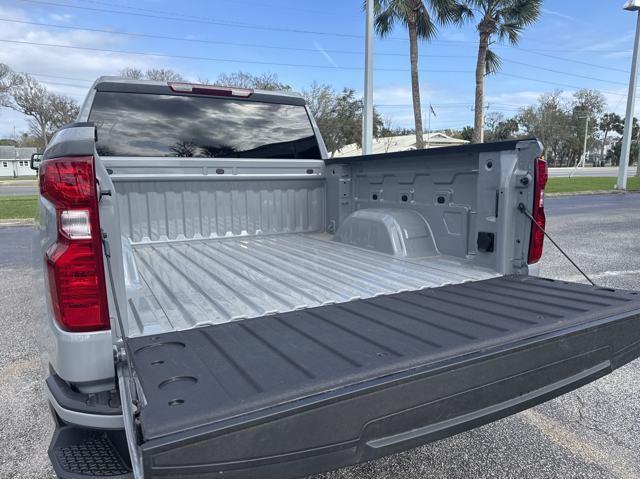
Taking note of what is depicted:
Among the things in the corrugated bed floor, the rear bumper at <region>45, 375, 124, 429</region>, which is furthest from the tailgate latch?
the rear bumper at <region>45, 375, 124, 429</region>

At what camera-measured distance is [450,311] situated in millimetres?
2152

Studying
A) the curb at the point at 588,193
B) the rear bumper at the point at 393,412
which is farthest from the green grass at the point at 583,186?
the rear bumper at the point at 393,412

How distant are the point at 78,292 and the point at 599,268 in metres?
7.33

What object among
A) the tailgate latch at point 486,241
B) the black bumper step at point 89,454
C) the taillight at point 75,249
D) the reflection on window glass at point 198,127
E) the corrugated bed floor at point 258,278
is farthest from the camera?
the reflection on window glass at point 198,127

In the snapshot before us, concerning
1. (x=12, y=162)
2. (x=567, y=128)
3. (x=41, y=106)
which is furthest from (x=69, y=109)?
(x=567, y=128)

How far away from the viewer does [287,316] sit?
213 centimetres

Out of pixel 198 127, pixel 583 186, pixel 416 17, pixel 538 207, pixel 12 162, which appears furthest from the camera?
pixel 12 162

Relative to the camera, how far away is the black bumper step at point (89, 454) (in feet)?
4.80

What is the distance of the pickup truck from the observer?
1.35 m

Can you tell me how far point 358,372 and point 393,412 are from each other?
16cm

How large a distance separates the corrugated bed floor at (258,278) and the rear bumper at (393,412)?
87cm

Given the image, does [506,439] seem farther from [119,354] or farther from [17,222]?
[17,222]

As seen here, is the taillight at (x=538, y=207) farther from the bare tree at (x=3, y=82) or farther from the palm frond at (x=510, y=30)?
the bare tree at (x=3, y=82)

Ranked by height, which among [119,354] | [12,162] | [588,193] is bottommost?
[588,193]
